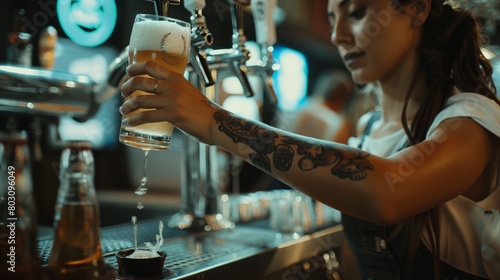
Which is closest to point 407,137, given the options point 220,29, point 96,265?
point 96,265

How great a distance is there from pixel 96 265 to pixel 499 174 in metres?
0.97

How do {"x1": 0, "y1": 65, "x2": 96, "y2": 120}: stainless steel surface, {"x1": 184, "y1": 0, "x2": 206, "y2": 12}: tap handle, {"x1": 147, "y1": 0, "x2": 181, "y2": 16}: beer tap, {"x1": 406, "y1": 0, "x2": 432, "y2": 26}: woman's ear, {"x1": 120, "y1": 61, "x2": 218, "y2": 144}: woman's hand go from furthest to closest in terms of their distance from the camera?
{"x1": 406, "y1": 0, "x2": 432, "y2": 26}: woman's ear → {"x1": 0, "y1": 65, "x2": 96, "y2": 120}: stainless steel surface → {"x1": 184, "y1": 0, "x2": 206, "y2": 12}: tap handle → {"x1": 147, "y1": 0, "x2": 181, "y2": 16}: beer tap → {"x1": 120, "y1": 61, "x2": 218, "y2": 144}: woman's hand

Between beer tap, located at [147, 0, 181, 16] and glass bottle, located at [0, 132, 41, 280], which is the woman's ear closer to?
beer tap, located at [147, 0, 181, 16]

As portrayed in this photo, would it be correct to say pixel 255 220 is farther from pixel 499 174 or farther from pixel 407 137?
pixel 499 174

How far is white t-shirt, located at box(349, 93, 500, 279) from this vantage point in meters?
1.06

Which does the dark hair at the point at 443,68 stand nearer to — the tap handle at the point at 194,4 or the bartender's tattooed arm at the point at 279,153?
the bartender's tattooed arm at the point at 279,153

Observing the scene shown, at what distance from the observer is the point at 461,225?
1137mm

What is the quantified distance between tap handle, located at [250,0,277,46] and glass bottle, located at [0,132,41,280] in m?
0.77

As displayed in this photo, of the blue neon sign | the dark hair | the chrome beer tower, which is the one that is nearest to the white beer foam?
the chrome beer tower

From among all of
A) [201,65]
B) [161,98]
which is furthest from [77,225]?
[201,65]

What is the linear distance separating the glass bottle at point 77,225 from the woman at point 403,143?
0.64ft

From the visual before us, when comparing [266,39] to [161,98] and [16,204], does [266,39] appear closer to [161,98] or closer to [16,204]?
[161,98]

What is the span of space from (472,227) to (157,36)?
930mm

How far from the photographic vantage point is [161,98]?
0.77m
